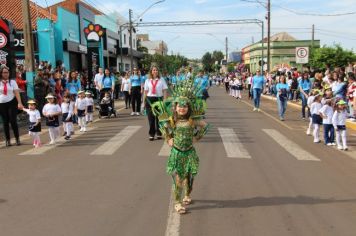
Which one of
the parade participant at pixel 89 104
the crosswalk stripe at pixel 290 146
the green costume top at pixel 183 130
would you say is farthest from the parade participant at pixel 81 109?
the green costume top at pixel 183 130

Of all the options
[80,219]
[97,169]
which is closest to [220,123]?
[97,169]

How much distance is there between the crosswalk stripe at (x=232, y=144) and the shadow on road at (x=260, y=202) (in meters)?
3.15

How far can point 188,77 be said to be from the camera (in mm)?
6887

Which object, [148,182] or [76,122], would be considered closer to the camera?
[148,182]

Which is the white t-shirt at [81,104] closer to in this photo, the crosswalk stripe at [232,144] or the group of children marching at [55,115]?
the group of children marching at [55,115]

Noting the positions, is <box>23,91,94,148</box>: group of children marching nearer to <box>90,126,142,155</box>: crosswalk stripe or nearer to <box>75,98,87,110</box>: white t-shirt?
<box>75,98,87,110</box>: white t-shirt

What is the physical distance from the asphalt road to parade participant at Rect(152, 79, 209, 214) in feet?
1.08

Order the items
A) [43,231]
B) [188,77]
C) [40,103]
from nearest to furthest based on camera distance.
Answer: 1. [43,231]
2. [188,77]
3. [40,103]

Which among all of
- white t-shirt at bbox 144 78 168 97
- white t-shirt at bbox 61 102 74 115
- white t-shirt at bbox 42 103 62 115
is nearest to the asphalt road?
white t-shirt at bbox 42 103 62 115

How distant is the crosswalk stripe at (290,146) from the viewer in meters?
9.86

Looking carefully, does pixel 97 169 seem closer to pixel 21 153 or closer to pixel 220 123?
pixel 21 153

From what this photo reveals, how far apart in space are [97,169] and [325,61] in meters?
40.8

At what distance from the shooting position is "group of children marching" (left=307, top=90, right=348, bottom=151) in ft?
36.2

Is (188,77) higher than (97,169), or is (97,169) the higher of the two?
(188,77)
